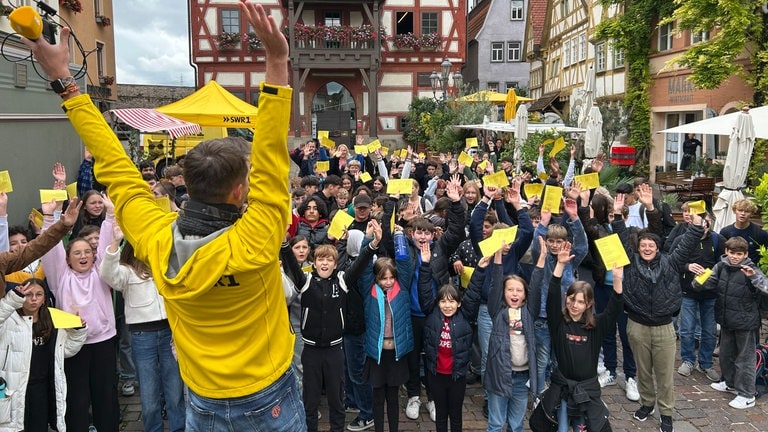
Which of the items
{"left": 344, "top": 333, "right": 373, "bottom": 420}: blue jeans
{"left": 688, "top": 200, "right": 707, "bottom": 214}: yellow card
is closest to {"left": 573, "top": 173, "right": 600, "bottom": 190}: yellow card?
{"left": 688, "top": 200, "right": 707, "bottom": 214}: yellow card

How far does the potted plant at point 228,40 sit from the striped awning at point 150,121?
58.4ft

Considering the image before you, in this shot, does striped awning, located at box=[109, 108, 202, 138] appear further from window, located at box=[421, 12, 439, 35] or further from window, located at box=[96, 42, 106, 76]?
window, located at box=[421, 12, 439, 35]

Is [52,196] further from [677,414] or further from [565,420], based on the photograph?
[677,414]

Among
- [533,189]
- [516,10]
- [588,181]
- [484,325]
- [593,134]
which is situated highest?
[516,10]

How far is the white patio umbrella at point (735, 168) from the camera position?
8594 millimetres

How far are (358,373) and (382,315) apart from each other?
0.89 meters

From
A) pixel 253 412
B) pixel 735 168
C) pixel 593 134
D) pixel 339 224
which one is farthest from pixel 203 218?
pixel 593 134

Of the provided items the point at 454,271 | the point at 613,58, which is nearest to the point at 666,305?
the point at 454,271

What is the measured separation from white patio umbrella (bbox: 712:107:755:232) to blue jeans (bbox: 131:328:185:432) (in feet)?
23.9

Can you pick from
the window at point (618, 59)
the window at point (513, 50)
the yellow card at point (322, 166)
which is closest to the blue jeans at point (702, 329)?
the yellow card at point (322, 166)

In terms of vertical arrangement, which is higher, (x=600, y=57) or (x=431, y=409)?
(x=600, y=57)

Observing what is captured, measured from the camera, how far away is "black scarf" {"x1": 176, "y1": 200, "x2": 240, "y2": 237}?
188 centimetres

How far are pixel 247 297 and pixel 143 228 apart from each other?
0.44 metres

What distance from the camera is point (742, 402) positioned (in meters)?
5.95
